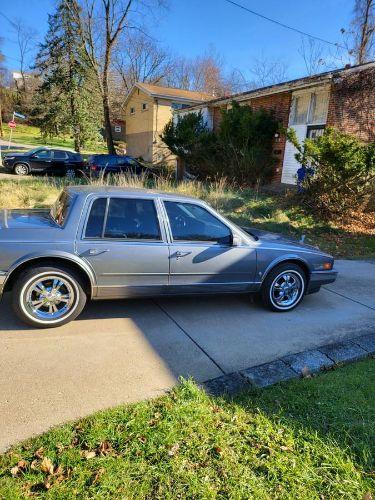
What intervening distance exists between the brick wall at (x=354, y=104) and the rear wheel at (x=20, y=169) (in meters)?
14.3

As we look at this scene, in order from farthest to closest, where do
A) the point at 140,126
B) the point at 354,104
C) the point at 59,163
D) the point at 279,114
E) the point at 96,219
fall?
the point at 140,126
the point at 59,163
the point at 279,114
the point at 354,104
the point at 96,219

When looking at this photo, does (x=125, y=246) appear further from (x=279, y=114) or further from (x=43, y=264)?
(x=279, y=114)

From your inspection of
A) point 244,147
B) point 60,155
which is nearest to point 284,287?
point 244,147

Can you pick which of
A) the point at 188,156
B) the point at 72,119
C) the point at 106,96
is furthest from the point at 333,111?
the point at 72,119

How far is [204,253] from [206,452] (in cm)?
229

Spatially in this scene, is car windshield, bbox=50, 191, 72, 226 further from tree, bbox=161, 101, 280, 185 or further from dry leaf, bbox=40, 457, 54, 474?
tree, bbox=161, 101, 280, 185

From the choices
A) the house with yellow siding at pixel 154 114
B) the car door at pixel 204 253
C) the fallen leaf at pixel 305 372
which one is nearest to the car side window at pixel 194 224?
the car door at pixel 204 253

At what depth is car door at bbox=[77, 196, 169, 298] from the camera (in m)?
3.85

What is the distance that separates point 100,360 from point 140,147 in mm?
29064

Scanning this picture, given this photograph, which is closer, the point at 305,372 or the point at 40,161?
the point at 305,372

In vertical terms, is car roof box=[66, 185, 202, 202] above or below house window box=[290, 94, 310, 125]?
below

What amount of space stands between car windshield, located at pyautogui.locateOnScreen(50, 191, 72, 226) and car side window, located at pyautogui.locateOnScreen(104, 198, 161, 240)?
17.9 inches

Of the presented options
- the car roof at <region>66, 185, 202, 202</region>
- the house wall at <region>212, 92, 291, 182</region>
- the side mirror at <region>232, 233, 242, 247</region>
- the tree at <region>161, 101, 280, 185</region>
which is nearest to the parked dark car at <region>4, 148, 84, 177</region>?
the tree at <region>161, 101, 280, 185</region>

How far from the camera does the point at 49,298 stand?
3.72 meters
